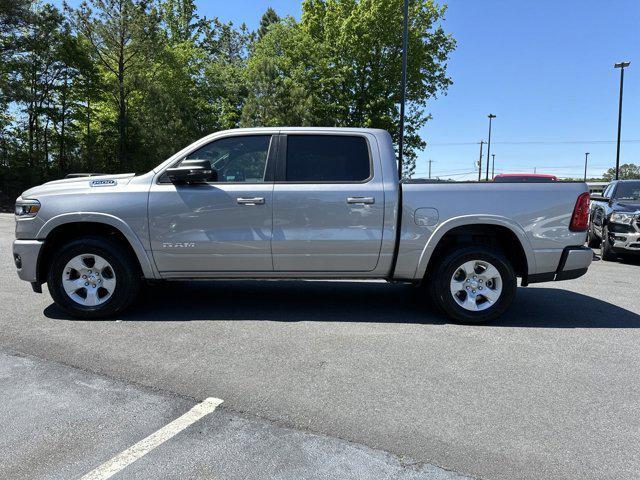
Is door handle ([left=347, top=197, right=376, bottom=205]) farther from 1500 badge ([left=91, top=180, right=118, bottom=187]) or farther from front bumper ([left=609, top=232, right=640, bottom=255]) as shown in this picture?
front bumper ([left=609, top=232, right=640, bottom=255])

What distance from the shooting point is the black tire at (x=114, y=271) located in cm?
511

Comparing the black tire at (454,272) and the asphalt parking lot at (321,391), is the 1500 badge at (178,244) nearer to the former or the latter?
the asphalt parking lot at (321,391)

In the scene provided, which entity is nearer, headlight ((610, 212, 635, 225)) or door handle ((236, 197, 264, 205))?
door handle ((236, 197, 264, 205))

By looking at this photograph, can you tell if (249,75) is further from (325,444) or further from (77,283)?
(325,444)

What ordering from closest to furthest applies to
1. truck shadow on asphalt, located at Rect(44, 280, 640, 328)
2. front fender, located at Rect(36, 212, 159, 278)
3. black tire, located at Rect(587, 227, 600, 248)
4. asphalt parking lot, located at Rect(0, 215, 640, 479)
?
asphalt parking lot, located at Rect(0, 215, 640, 479) → front fender, located at Rect(36, 212, 159, 278) → truck shadow on asphalt, located at Rect(44, 280, 640, 328) → black tire, located at Rect(587, 227, 600, 248)

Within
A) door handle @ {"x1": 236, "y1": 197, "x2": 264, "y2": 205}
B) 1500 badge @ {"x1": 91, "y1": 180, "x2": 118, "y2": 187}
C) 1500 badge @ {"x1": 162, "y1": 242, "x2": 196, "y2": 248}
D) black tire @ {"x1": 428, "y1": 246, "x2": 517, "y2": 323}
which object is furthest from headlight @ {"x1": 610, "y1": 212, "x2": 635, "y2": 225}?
1500 badge @ {"x1": 91, "y1": 180, "x2": 118, "y2": 187}

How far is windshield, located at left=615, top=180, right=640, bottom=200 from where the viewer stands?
1091 centimetres

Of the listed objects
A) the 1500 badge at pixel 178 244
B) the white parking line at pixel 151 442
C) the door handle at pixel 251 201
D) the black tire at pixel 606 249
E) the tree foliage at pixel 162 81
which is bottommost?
the white parking line at pixel 151 442

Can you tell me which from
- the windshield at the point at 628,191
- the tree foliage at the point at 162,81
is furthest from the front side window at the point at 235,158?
the tree foliage at the point at 162,81

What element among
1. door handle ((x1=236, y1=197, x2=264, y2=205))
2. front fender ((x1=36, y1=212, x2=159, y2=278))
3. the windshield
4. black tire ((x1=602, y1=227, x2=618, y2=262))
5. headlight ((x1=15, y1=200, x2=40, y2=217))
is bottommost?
black tire ((x1=602, y1=227, x2=618, y2=262))

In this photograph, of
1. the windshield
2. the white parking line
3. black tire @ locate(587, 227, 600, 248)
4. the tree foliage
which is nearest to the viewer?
→ the white parking line

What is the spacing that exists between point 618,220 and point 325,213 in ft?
25.7

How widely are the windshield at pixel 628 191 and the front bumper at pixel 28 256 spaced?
11323 millimetres

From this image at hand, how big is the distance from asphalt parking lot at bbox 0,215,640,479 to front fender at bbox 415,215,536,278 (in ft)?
2.45
